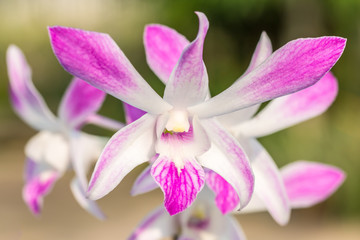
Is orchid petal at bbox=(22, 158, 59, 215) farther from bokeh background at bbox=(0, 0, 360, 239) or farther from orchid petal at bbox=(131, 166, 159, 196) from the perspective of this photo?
bokeh background at bbox=(0, 0, 360, 239)

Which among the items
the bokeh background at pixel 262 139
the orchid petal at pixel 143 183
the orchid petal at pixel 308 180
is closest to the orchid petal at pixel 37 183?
the orchid petal at pixel 143 183

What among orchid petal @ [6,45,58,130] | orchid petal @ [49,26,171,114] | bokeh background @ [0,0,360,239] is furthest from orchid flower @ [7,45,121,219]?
bokeh background @ [0,0,360,239]

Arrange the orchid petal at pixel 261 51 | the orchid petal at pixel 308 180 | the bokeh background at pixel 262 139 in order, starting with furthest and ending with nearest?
1. the bokeh background at pixel 262 139
2. the orchid petal at pixel 308 180
3. the orchid petal at pixel 261 51

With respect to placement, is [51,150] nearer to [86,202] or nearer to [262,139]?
[86,202]

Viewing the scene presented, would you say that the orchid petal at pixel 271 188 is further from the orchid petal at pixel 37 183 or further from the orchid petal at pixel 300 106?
the orchid petal at pixel 37 183

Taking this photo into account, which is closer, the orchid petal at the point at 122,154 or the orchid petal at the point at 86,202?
the orchid petal at the point at 122,154

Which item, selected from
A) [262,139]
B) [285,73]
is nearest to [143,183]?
[285,73]

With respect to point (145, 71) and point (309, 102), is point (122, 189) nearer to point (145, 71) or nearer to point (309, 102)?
point (145, 71)
